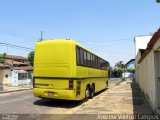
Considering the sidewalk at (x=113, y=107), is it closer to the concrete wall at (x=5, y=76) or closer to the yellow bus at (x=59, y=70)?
the yellow bus at (x=59, y=70)

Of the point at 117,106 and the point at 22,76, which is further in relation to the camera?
the point at 22,76

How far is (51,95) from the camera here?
13.7 meters

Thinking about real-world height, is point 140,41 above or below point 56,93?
above

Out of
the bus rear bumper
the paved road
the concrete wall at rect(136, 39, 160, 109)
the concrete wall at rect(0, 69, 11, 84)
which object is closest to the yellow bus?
the bus rear bumper

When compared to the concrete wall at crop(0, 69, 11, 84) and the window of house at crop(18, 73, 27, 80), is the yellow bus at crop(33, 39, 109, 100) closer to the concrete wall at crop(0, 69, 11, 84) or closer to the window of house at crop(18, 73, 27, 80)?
the window of house at crop(18, 73, 27, 80)

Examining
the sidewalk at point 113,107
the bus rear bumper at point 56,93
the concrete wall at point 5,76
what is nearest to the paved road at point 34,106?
the bus rear bumper at point 56,93

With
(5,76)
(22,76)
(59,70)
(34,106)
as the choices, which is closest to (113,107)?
(59,70)

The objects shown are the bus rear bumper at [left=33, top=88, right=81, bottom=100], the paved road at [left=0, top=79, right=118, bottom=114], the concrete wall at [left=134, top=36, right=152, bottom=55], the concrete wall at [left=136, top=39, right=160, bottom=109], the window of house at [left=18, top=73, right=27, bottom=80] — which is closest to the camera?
the concrete wall at [left=136, top=39, right=160, bottom=109]

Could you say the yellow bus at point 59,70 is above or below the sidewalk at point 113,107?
above

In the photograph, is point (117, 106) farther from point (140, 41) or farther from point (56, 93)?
point (140, 41)

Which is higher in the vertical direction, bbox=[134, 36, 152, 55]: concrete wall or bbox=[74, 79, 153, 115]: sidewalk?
bbox=[134, 36, 152, 55]: concrete wall

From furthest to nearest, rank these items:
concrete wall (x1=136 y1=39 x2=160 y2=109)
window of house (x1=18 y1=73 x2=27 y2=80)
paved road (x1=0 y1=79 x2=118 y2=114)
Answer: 1. window of house (x1=18 y1=73 x2=27 y2=80)
2. paved road (x1=0 y1=79 x2=118 y2=114)
3. concrete wall (x1=136 y1=39 x2=160 y2=109)

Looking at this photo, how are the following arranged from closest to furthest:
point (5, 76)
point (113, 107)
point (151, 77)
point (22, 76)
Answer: point (151, 77) → point (113, 107) → point (22, 76) → point (5, 76)

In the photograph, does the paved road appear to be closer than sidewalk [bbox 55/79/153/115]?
No
